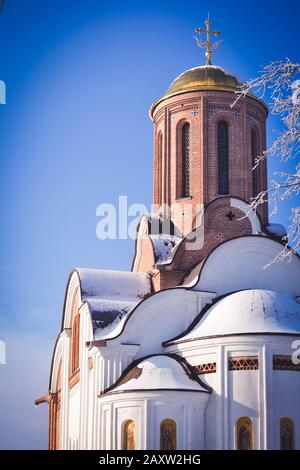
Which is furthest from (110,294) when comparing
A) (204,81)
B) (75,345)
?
(204,81)

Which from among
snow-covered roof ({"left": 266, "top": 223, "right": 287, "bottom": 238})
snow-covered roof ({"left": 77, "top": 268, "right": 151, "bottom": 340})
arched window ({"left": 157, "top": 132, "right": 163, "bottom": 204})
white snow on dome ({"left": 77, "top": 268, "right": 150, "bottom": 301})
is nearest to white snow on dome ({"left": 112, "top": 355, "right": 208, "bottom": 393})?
snow-covered roof ({"left": 77, "top": 268, "right": 151, "bottom": 340})

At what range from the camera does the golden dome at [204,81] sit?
2183 cm

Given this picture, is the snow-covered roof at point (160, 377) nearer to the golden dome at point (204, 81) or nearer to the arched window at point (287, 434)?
the arched window at point (287, 434)

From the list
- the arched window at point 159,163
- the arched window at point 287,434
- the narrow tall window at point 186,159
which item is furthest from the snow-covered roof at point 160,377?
the arched window at point 159,163

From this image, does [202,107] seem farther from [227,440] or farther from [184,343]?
[227,440]

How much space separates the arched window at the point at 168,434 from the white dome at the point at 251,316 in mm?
A: 1983

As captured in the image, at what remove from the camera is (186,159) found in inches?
857

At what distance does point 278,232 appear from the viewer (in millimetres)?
21328

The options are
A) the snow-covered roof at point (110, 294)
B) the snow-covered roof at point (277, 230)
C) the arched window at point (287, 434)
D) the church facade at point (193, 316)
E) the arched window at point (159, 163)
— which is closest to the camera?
the arched window at point (287, 434)

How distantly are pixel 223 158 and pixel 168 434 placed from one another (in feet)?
26.7

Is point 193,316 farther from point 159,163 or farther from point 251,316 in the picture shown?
point 159,163

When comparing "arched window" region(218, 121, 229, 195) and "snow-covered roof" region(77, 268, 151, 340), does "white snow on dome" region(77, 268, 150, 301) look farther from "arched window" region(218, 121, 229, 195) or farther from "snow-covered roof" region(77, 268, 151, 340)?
"arched window" region(218, 121, 229, 195)

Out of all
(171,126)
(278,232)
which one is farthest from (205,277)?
(171,126)
